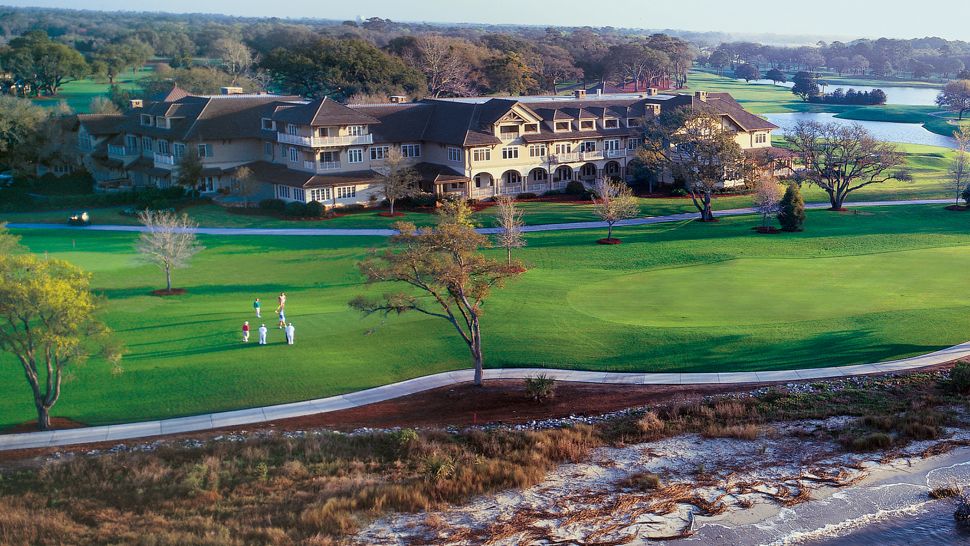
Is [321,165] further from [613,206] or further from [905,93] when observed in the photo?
[905,93]

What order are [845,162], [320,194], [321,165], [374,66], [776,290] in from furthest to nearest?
[374,66] < [321,165] < [320,194] < [845,162] < [776,290]

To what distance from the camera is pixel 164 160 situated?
70750mm

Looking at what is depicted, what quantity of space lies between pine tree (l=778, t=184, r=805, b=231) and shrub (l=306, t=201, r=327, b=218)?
27873 mm

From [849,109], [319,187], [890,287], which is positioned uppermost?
[849,109]

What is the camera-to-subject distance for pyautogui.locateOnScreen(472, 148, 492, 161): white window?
220ft

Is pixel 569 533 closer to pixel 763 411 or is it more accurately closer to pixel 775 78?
pixel 763 411

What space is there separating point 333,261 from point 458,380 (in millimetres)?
20902

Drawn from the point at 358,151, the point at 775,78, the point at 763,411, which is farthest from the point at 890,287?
the point at 775,78

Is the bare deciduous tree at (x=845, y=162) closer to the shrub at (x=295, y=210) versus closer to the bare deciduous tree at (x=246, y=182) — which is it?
the shrub at (x=295, y=210)

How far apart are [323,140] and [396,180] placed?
21.8ft

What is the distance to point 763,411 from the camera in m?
26.7

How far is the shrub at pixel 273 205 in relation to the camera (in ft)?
208

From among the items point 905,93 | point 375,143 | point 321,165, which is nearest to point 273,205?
point 321,165

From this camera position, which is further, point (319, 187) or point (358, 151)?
point (358, 151)
